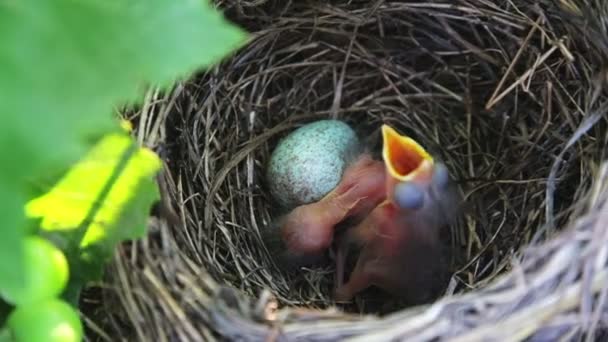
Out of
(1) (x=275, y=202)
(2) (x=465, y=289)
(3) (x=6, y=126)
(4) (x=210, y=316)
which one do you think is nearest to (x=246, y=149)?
(1) (x=275, y=202)

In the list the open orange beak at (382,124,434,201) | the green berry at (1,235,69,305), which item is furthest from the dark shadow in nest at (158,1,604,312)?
the green berry at (1,235,69,305)

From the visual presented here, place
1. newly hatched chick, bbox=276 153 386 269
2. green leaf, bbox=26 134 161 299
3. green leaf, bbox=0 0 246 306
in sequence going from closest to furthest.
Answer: green leaf, bbox=0 0 246 306, green leaf, bbox=26 134 161 299, newly hatched chick, bbox=276 153 386 269

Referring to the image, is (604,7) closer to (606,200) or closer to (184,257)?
(606,200)

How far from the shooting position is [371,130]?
1.45 meters

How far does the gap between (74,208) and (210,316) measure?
19 cm

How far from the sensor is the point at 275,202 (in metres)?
1.41

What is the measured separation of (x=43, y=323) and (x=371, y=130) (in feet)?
2.44

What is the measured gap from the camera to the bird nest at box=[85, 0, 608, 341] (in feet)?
3.09

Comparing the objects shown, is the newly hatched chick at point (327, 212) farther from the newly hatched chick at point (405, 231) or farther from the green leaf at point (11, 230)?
the green leaf at point (11, 230)

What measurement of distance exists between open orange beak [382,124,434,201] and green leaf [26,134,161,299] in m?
0.35

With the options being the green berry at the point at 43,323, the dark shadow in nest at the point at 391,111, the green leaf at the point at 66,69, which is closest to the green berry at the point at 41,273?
the green berry at the point at 43,323

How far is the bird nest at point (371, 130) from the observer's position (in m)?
0.94

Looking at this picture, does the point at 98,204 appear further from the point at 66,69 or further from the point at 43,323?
the point at 66,69

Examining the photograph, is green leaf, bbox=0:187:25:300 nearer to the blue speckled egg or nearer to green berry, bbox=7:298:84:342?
green berry, bbox=7:298:84:342
